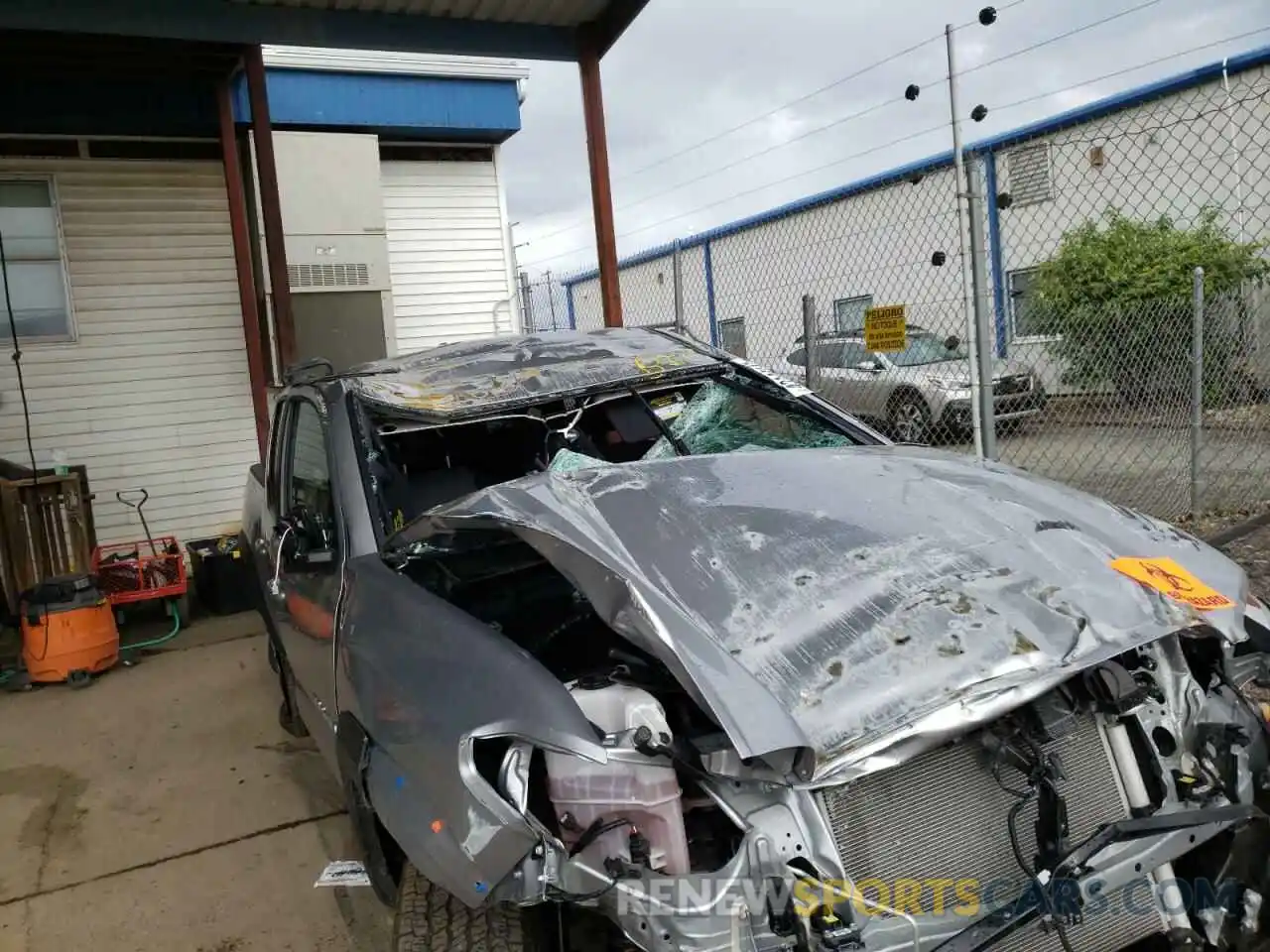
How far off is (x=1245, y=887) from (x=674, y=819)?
4.16ft

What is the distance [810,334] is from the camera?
224 inches

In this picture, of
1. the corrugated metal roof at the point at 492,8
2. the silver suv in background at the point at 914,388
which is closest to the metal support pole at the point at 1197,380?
the silver suv in background at the point at 914,388

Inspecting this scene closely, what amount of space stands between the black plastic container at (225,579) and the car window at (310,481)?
3.70 meters

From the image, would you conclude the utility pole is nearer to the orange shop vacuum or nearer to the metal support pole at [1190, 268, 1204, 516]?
the orange shop vacuum

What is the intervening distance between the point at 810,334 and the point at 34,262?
261 inches

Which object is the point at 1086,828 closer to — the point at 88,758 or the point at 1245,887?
the point at 1245,887

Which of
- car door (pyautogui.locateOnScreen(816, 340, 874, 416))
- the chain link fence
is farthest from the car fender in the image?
car door (pyautogui.locateOnScreen(816, 340, 874, 416))

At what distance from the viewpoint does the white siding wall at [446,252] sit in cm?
913

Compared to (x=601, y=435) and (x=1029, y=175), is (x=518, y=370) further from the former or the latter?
(x=1029, y=175)

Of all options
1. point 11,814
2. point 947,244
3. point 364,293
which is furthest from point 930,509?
point 947,244

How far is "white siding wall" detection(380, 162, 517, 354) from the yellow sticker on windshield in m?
7.83

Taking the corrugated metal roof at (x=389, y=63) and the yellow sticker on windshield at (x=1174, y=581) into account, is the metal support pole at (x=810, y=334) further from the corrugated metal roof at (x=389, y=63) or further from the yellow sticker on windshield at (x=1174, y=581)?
the corrugated metal roof at (x=389, y=63)

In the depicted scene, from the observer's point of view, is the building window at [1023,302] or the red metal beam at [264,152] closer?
the red metal beam at [264,152]

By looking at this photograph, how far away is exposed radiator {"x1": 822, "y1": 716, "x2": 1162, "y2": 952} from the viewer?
1.76 m
